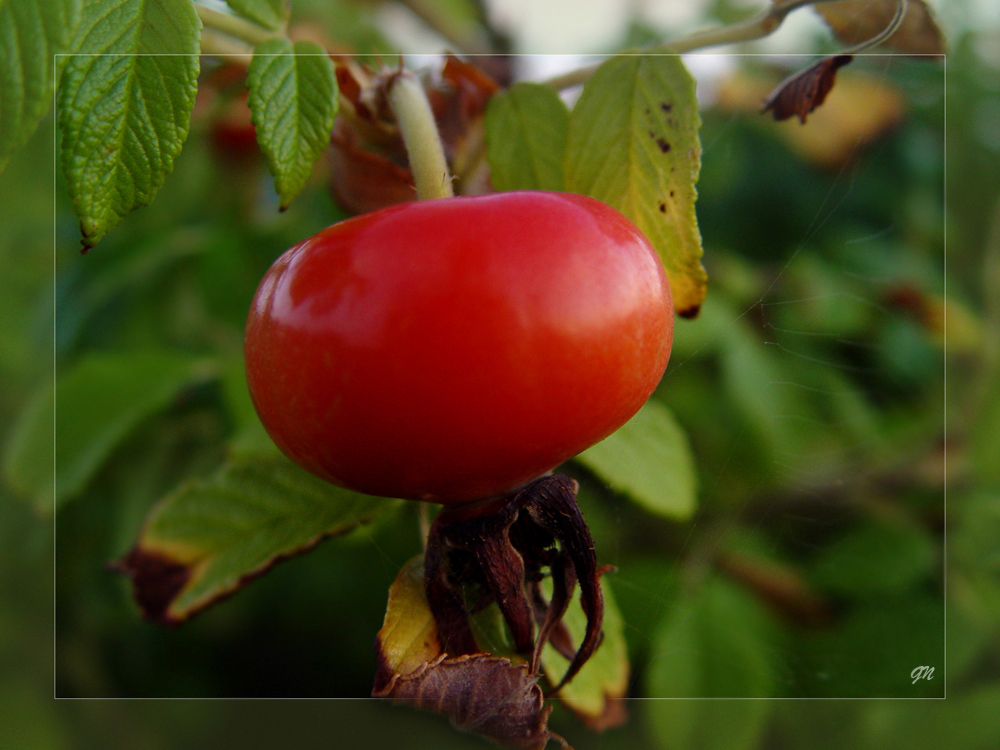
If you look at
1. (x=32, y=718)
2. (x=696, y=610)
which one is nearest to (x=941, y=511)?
(x=696, y=610)

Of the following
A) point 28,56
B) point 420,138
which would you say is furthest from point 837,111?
point 28,56

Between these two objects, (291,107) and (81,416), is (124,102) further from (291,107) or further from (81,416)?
(81,416)

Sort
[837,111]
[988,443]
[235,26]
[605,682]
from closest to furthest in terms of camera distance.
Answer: [235,26] → [605,682] → [988,443] → [837,111]

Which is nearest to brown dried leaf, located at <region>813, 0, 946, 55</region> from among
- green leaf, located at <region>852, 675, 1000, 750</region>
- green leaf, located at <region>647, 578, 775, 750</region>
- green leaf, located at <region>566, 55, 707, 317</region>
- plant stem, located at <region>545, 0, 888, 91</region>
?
plant stem, located at <region>545, 0, 888, 91</region>

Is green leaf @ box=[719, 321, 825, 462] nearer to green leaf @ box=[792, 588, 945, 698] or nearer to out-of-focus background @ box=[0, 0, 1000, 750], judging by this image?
out-of-focus background @ box=[0, 0, 1000, 750]

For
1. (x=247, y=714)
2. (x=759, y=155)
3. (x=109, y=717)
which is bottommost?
(x=109, y=717)

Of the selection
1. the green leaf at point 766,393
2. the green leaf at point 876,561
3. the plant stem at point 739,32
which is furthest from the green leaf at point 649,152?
the green leaf at point 876,561

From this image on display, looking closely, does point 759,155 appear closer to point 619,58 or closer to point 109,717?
point 619,58
